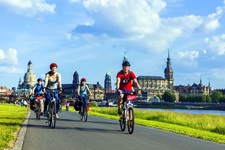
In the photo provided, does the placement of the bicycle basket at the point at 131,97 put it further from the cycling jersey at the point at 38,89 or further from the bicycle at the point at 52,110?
the cycling jersey at the point at 38,89

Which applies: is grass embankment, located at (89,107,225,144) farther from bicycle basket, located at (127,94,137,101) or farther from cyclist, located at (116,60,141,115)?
cyclist, located at (116,60,141,115)

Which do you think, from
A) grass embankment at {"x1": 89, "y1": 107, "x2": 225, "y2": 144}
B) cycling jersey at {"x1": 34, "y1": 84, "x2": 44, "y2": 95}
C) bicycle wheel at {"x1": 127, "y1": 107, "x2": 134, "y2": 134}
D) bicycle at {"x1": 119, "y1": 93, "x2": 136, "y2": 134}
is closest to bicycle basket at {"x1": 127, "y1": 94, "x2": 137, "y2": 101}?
bicycle at {"x1": 119, "y1": 93, "x2": 136, "y2": 134}

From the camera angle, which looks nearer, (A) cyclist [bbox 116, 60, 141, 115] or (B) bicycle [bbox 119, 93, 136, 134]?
(B) bicycle [bbox 119, 93, 136, 134]

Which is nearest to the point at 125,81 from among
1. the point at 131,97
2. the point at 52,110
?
the point at 131,97

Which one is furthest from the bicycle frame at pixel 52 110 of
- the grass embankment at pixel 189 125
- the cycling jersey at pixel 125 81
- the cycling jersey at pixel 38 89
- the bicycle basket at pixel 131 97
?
the cycling jersey at pixel 38 89

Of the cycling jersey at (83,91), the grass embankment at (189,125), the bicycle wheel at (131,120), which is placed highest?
the cycling jersey at (83,91)

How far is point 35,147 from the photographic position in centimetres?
892

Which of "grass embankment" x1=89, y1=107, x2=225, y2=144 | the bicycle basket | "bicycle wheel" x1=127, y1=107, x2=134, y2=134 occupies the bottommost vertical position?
"grass embankment" x1=89, y1=107, x2=225, y2=144

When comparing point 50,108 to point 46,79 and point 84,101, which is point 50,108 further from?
point 84,101

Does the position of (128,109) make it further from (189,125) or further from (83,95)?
(189,125)

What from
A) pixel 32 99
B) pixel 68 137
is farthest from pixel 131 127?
pixel 32 99

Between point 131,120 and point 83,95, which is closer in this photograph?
point 131,120

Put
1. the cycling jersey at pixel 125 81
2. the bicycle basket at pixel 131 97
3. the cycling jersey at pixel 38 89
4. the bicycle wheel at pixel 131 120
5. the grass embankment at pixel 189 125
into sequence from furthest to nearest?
the cycling jersey at pixel 38 89 → the grass embankment at pixel 189 125 → the cycling jersey at pixel 125 81 → the bicycle basket at pixel 131 97 → the bicycle wheel at pixel 131 120

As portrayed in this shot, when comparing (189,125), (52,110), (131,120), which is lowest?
(189,125)
